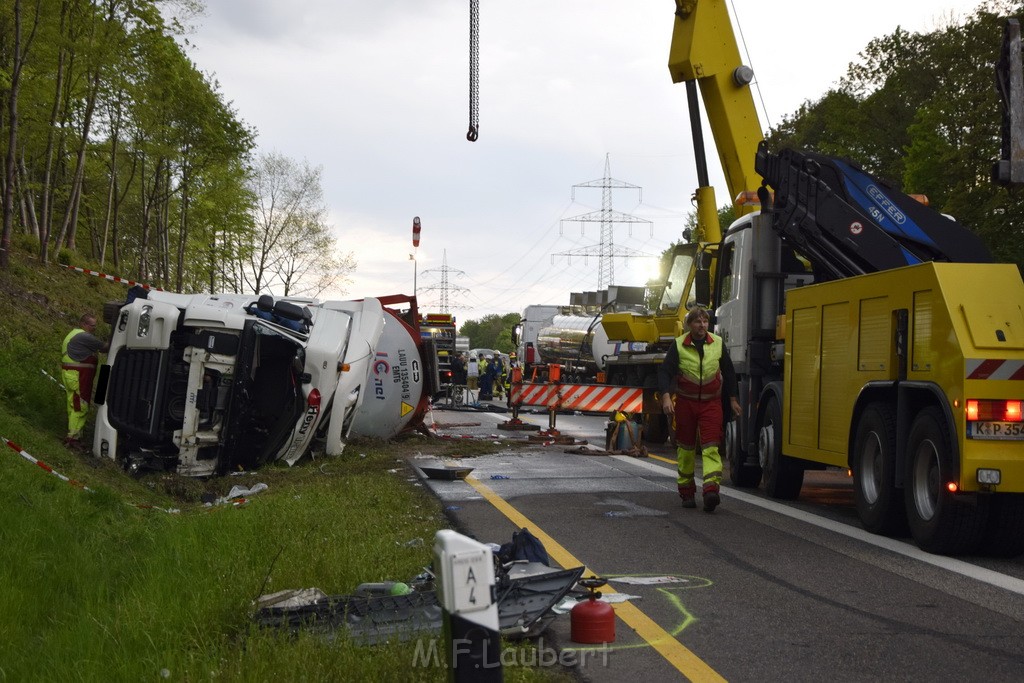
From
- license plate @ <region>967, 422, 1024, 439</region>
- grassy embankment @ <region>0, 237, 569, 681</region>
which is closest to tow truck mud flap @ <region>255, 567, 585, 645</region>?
grassy embankment @ <region>0, 237, 569, 681</region>

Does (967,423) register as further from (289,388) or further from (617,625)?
(289,388)

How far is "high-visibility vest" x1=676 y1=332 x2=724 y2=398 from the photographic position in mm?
11242

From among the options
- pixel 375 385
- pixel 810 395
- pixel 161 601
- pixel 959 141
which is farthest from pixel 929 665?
pixel 959 141

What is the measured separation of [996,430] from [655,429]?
1197 centimetres

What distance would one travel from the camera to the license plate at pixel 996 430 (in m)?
8.09

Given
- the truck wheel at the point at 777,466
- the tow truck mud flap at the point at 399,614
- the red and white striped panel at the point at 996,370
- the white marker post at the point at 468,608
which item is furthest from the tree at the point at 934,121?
the white marker post at the point at 468,608

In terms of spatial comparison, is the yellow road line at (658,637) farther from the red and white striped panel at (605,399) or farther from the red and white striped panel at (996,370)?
the red and white striped panel at (605,399)

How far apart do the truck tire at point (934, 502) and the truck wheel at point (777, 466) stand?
2775 mm

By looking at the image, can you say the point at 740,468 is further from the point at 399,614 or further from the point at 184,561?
the point at 399,614

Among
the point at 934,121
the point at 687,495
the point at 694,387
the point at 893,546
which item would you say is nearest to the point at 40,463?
the point at 687,495

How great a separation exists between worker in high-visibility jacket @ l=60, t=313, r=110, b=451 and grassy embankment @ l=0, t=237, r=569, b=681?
39 centimetres

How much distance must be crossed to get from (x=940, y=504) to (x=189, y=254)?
2225 inches

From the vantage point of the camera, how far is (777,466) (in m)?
11.9

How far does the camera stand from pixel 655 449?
19.1 meters
